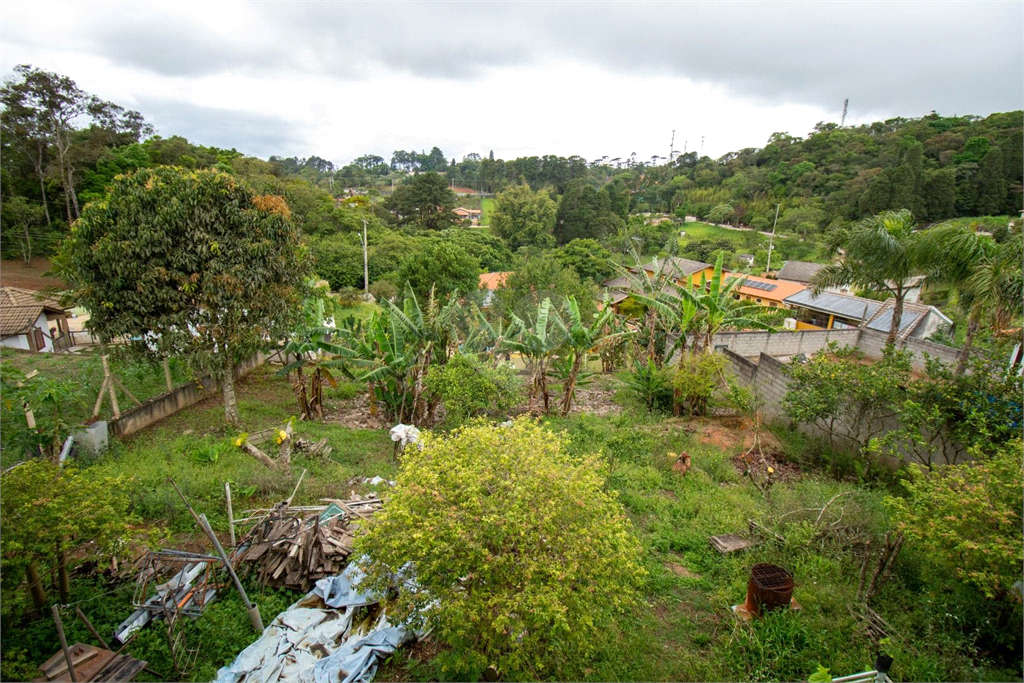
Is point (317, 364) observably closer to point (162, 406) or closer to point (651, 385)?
point (162, 406)

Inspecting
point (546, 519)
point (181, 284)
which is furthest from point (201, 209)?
point (546, 519)

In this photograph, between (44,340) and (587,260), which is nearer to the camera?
(44,340)

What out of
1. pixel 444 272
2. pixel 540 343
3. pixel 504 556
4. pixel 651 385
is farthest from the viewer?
pixel 444 272

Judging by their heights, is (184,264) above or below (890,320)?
above

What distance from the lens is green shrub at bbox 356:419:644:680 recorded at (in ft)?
13.3

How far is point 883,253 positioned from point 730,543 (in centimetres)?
853

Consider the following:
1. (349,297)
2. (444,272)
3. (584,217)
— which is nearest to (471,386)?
(444,272)

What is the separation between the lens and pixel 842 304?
24.1 m

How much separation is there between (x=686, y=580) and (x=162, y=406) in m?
10.9

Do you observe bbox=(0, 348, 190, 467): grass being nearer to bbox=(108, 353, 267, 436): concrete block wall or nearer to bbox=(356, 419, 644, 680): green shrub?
bbox=(108, 353, 267, 436): concrete block wall

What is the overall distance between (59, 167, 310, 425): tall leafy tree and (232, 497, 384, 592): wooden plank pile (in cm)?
499

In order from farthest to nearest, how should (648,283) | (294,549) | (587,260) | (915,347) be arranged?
1. (587,260)
2. (915,347)
3. (648,283)
4. (294,549)

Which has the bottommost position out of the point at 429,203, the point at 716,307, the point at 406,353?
the point at 406,353

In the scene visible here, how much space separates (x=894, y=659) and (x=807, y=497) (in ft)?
9.92
